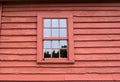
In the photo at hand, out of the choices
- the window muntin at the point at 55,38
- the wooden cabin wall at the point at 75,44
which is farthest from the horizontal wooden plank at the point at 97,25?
the window muntin at the point at 55,38

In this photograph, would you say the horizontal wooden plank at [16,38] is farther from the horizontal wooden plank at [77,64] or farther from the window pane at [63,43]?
the window pane at [63,43]

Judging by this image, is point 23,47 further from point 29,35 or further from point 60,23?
point 60,23

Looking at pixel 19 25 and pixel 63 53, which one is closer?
pixel 63 53

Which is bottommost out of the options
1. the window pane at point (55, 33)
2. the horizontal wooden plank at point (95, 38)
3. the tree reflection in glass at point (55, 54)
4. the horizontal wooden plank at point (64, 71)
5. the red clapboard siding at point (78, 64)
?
the horizontal wooden plank at point (64, 71)

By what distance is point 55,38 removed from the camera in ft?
30.2

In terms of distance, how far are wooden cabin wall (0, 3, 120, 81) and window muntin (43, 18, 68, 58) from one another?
1.04 ft

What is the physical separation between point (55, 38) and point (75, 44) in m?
0.65

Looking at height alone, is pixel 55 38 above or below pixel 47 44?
above

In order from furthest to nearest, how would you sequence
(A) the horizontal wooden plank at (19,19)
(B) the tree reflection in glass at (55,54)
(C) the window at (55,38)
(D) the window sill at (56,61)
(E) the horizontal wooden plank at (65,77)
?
(A) the horizontal wooden plank at (19,19), (B) the tree reflection in glass at (55,54), (C) the window at (55,38), (D) the window sill at (56,61), (E) the horizontal wooden plank at (65,77)

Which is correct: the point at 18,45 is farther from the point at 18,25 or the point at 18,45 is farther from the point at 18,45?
the point at 18,25

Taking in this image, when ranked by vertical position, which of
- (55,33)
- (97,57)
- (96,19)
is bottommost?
(97,57)

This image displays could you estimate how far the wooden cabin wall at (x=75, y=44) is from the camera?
351 inches

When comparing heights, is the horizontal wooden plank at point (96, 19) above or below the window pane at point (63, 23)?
above

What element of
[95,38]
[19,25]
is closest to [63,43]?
[95,38]
